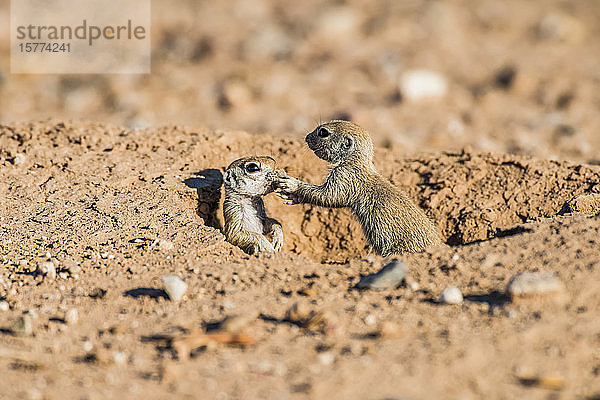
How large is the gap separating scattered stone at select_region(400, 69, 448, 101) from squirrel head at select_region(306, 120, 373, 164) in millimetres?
6033

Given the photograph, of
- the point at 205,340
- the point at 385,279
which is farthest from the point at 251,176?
the point at 205,340

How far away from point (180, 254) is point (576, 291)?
8.95 feet

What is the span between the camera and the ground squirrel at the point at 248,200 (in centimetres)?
594

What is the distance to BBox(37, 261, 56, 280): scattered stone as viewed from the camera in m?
4.60

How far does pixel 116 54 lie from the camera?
561 inches

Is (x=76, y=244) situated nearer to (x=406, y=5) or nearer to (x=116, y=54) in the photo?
(x=116, y=54)

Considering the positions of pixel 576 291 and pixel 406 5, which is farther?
pixel 406 5

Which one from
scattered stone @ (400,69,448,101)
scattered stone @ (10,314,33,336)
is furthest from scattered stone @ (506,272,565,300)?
scattered stone @ (400,69,448,101)

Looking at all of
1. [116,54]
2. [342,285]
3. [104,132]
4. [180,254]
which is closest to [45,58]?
[116,54]

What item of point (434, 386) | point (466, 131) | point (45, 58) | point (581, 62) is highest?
point (45, 58)

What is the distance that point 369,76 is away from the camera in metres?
13.0

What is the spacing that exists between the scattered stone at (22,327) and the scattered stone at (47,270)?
0.69 metres

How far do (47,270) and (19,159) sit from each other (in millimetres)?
2173

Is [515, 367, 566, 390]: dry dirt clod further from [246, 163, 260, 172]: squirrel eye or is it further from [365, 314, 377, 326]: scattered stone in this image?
[246, 163, 260, 172]: squirrel eye
